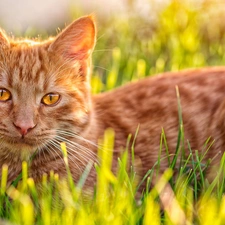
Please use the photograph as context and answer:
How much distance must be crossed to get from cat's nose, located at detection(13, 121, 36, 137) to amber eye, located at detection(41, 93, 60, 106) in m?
0.18

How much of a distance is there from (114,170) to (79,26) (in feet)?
2.49

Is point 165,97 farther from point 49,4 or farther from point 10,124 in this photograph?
point 49,4

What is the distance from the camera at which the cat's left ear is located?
296 centimetres

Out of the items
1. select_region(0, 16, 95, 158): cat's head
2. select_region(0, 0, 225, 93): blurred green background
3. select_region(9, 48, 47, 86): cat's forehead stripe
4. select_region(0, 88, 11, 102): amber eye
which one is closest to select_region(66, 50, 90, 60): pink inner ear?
select_region(0, 16, 95, 158): cat's head

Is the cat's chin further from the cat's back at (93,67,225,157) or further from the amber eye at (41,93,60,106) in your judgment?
the cat's back at (93,67,225,157)

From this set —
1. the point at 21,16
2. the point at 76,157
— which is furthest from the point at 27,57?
the point at 21,16

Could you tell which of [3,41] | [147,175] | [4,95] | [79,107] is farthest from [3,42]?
[147,175]

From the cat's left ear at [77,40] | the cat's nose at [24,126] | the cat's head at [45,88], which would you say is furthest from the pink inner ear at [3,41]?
the cat's nose at [24,126]

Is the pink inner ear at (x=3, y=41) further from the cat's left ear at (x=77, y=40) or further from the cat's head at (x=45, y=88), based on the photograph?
the cat's left ear at (x=77, y=40)

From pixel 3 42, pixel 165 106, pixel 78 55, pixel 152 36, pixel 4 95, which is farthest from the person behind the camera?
pixel 152 36

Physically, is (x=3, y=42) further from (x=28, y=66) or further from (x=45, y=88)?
(x=45, y=88)

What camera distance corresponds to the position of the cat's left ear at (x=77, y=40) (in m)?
2.96

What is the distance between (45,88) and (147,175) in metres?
0.66

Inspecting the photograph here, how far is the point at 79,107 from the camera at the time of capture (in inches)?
117
